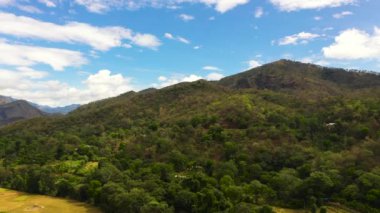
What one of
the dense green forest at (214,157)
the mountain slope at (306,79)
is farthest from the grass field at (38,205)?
the mountain slope at (306,79)

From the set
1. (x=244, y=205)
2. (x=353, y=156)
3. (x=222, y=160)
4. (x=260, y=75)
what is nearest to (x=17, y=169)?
(x=222, y=160)

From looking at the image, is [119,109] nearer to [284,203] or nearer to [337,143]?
[337,143]

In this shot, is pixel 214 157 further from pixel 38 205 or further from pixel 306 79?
pixel 306 79

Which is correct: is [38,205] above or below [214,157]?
below

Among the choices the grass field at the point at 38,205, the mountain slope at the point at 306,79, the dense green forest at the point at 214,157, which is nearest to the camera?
the dense green forest at the point at 214,157

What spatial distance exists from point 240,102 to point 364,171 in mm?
52254

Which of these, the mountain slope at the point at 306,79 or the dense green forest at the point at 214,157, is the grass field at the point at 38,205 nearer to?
the dense green forest at the point at 214,157

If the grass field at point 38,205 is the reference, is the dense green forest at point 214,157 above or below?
above

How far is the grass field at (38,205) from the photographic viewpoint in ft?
192

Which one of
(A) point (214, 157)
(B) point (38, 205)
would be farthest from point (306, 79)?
(B) point (38, 205)

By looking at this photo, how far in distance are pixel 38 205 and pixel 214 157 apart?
3281 centimetres

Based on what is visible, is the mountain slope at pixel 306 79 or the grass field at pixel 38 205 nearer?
the grass field at pixel 38 205

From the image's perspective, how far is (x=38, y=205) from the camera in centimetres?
6134

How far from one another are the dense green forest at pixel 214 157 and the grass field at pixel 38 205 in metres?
1.91
